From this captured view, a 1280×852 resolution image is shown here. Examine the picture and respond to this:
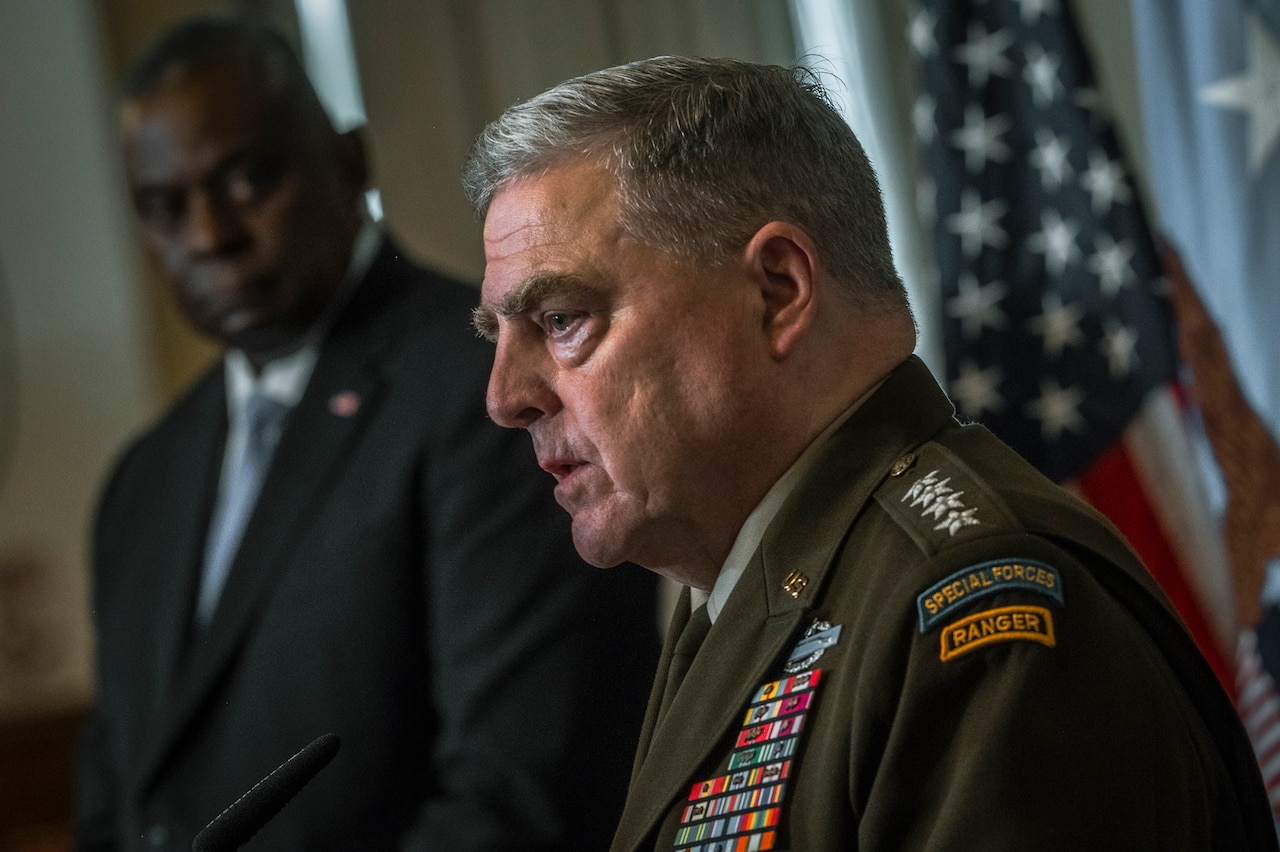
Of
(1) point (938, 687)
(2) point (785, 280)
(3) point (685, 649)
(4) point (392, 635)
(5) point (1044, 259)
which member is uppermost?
(2) point (785, 280)

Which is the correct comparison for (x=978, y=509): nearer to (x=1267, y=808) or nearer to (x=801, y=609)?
(x=801, y=609)

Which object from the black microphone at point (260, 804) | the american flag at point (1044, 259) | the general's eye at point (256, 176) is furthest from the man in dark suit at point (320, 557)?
the american flag at point (1044, 259)

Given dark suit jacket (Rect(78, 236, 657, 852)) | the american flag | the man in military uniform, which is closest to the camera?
the man in military uniform

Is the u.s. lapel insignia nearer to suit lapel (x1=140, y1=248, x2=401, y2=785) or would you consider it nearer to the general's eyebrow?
the general's eyebrow

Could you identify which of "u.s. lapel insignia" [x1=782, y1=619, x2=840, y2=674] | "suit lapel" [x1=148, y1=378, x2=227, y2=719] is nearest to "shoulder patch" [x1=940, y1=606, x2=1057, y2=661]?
"u.s. lapel insignia" [x1=782, y1=619, x2=840, y2=674]

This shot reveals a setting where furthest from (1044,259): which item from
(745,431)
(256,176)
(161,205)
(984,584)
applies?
(984,584)

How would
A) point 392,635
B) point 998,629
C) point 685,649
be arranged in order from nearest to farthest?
point 998,629, point 685,649, point 392,635

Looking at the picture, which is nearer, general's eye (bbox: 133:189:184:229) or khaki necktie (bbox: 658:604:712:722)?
khaki necktie (bbox: 658:604:712:722)

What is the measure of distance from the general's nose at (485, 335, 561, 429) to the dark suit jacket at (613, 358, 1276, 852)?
188 mm

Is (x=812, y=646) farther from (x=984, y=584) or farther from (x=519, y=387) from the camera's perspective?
(x=519, y=387)

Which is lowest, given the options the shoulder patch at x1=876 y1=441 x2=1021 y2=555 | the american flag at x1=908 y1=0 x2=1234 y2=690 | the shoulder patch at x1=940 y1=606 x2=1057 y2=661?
the american flag at x1=908 y1=0 x2=1234 y2=690

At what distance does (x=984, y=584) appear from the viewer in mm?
778

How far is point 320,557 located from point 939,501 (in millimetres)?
733

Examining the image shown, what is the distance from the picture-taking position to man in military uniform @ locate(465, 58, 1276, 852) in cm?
84
